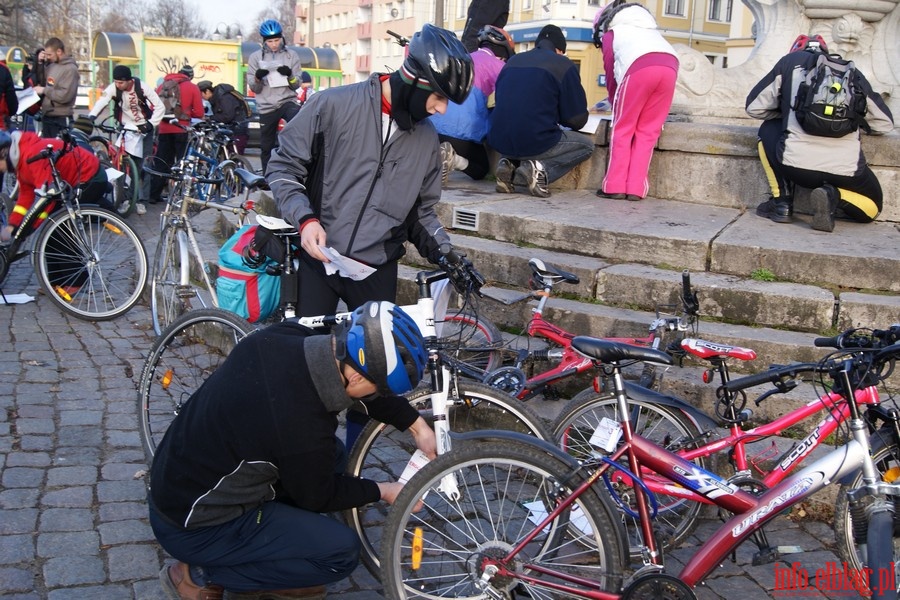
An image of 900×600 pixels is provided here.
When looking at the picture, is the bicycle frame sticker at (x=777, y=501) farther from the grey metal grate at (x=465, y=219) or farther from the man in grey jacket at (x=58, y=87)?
the man in grey jacket at (x=58, y=87)

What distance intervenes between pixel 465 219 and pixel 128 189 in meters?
6.45

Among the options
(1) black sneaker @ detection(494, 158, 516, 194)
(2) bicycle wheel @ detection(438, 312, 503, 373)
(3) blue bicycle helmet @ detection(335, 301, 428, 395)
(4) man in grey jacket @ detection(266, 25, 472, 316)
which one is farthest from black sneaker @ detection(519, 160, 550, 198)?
(3) blue bicycle helmet @ detection(335, 301, 428, 395)

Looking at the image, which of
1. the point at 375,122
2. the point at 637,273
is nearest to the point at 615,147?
the point at 637,273

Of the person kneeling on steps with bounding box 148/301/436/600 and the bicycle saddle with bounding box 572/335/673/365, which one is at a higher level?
the bicycle saddle with bounding box 572/335/673/365

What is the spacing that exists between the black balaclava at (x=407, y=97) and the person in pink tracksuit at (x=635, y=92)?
11.7 feet

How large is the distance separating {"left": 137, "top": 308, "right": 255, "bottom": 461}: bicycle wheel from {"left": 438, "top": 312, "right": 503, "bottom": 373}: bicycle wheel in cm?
105

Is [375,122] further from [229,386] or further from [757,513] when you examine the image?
[757,513]

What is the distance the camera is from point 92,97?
29500 millimetres

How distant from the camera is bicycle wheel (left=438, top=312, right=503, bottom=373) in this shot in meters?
4.66

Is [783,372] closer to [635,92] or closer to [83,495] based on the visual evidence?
[83,495]

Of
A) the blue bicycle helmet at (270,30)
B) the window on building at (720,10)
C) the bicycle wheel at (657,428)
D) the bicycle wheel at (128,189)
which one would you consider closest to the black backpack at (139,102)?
the bicycle wheel at (128,189)

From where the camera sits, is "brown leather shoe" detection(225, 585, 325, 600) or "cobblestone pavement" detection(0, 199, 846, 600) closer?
"brown leather shoe" detection(225, 585, 325, 600)

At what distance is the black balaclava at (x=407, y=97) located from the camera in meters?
3.90

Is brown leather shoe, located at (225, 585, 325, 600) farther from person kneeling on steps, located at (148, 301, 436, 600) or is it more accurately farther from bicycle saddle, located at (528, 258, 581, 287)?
bicycle saddle, located at (528, 258, 581, 287)
